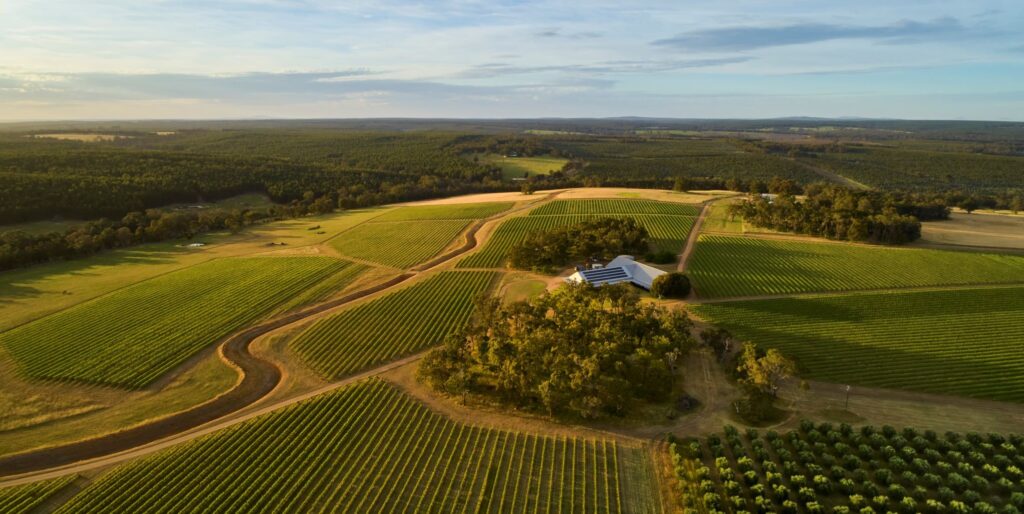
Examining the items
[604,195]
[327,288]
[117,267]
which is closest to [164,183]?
[117,267]

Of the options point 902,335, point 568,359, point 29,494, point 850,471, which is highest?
point 568,359

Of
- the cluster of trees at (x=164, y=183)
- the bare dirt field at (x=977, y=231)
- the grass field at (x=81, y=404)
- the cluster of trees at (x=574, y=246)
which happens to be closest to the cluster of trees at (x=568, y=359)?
the grass field at (x=81, y=404)

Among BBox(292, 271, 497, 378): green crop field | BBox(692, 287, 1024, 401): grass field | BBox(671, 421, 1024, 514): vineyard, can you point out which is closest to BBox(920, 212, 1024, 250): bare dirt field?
BBox(692, 287, 1024, 401): grass field

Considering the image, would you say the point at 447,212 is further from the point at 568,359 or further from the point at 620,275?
the point at 568,359

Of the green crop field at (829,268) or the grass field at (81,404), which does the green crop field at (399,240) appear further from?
the green crop field at (829,268)

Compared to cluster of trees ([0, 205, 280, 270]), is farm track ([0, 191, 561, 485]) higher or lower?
lower

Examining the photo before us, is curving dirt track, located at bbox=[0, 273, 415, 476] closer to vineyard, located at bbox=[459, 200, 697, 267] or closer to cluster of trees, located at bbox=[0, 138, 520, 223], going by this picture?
vineyard, located at bbox=[459, 200, 697, 267]

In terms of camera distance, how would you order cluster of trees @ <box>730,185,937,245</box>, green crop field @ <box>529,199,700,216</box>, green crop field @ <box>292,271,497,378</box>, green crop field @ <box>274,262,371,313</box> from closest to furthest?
1. green crop field @ <box>292,271,497,378</box>
2. green crop field @ <box>274,262,371,313</box>
3. cluster of trees @ <box>730,185,937,245</box>
4. green crop field @ <box>529,199,700,216</box>
